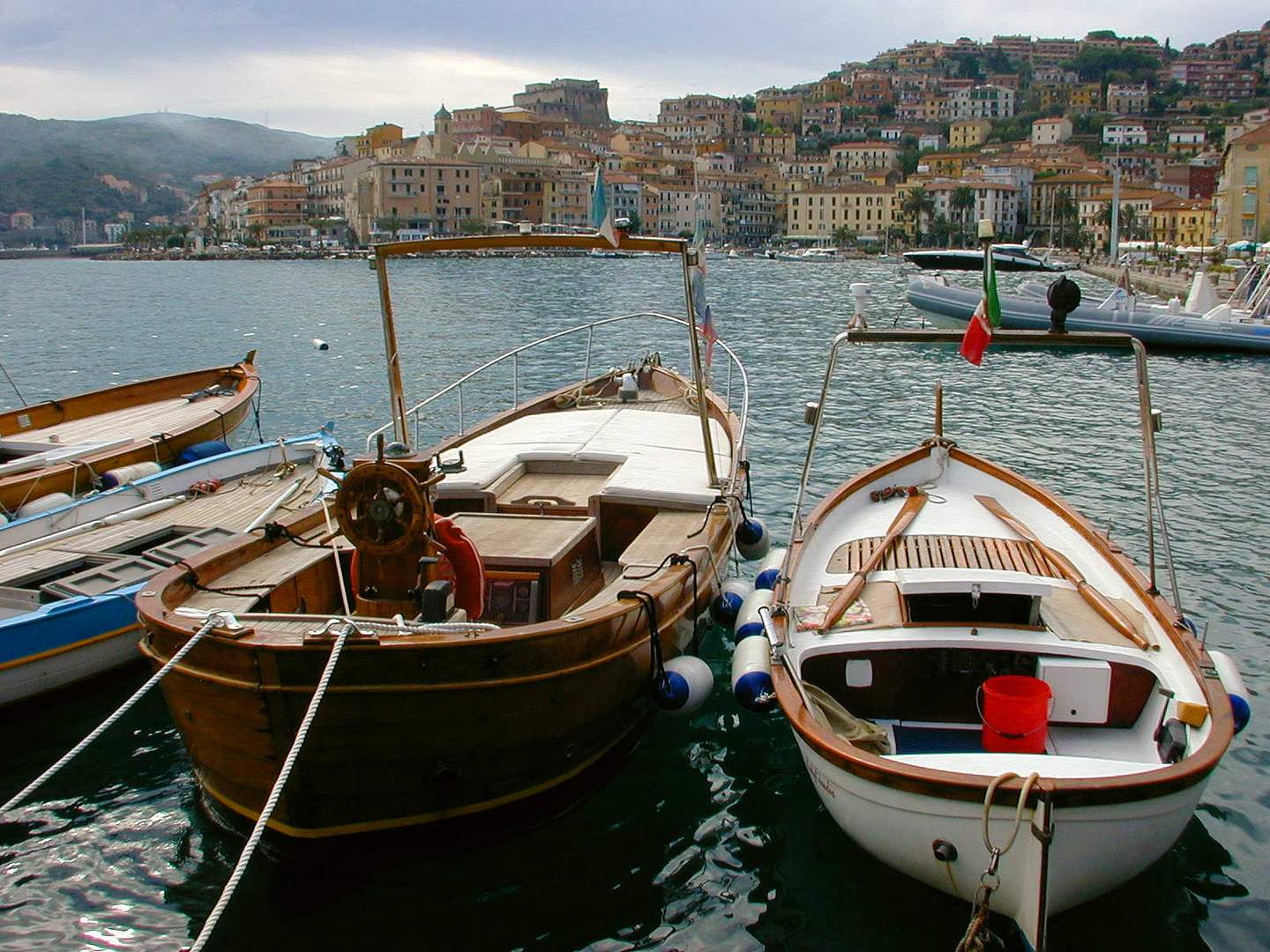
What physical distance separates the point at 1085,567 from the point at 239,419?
13641 mm

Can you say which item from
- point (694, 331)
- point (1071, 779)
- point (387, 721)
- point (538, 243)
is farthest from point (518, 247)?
point (1071, 779)

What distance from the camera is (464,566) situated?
7.85 m

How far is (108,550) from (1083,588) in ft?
29.9

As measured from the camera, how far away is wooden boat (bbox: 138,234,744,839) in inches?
258

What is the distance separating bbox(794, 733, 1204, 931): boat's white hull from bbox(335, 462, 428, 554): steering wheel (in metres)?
3.12

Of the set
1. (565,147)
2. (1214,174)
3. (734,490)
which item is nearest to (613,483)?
(734,490)

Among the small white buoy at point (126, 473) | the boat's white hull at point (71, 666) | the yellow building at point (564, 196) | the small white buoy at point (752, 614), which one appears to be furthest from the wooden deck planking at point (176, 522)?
the yellow building at point (564, 196)

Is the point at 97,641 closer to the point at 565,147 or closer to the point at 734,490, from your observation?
the point at 734,490

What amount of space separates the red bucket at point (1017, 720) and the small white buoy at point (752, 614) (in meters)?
1.99

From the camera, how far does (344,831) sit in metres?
6.78

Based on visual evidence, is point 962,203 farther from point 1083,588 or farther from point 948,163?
point 1083,588

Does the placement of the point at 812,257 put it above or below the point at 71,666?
above

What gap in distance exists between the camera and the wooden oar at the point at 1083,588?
311 inches

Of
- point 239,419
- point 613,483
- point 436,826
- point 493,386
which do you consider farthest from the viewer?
point 493,386
